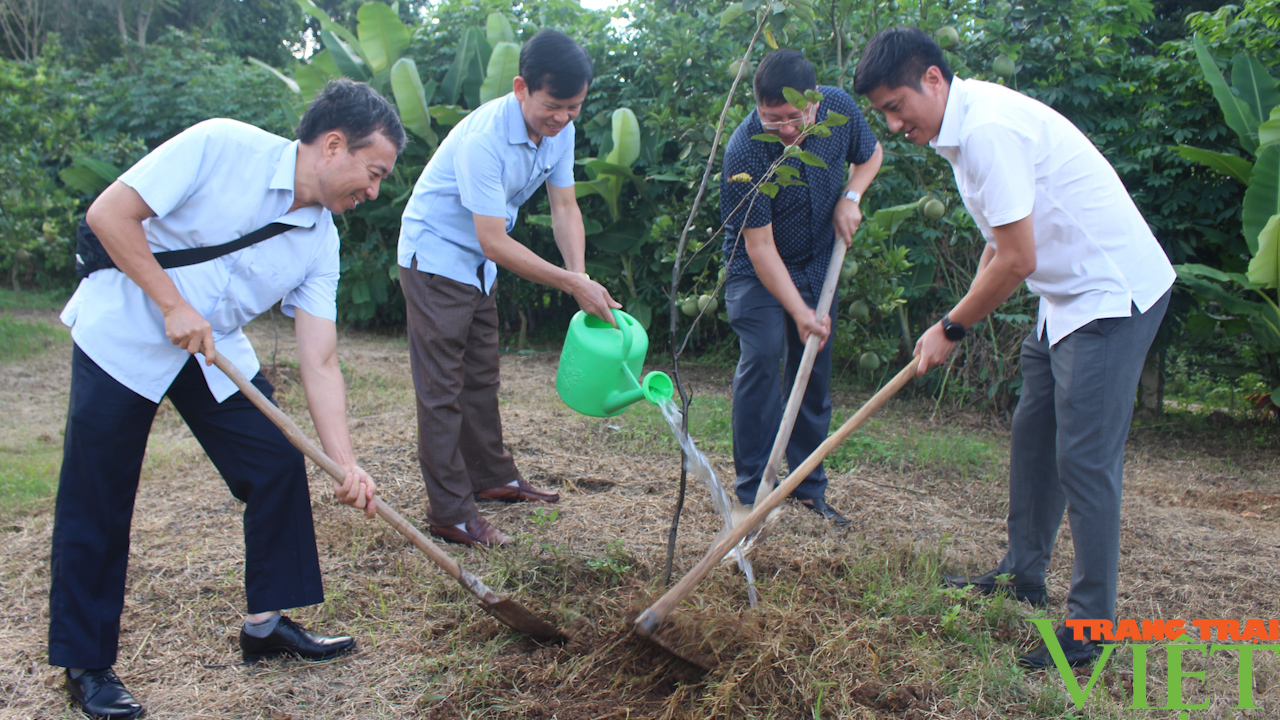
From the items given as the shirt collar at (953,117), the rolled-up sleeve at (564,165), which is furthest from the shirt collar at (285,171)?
the shirt collar at (953,117)

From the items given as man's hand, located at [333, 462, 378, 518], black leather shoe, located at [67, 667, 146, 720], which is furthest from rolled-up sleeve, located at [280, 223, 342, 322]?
black leather shoe, located at [67, 667, 146, 720]

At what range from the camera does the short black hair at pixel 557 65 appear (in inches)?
102

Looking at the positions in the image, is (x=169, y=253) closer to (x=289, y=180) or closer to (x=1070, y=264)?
(x=289, y=180)

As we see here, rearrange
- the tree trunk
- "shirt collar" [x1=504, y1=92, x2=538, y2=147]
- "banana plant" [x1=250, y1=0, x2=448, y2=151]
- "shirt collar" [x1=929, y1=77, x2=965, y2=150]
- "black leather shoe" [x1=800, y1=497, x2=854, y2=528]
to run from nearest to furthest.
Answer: "shirt collar" [x1=929, y1=77, x2=965, y2=150], "shirt collar" [x1=504, y1=92, x2=538, y2=147], "black leather shoe" [x1=800, y1=497, x2=854, y2=528], the tree trunk, "banana plant" [x1=250, y1=0, x2=448, y2=151]

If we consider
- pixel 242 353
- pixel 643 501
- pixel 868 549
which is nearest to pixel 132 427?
pixel 242 353

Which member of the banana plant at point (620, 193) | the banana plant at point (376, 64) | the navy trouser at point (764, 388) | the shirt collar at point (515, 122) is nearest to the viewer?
the shirt collar at point (515, 122)

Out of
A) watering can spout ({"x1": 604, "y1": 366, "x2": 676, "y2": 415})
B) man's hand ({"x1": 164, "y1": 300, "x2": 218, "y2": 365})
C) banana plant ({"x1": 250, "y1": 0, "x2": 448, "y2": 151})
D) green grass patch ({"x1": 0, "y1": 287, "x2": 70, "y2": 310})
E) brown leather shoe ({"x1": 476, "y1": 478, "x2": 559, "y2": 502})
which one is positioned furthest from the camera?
green grass patch ({"x1": 0, "y1": 287, "x2": 70, "y2": 310})

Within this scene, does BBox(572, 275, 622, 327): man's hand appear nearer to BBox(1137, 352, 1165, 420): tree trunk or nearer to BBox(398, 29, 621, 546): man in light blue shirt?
BBox(398, 29, 621, 546): man in light blue shirt

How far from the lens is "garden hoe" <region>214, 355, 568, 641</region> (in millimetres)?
2006

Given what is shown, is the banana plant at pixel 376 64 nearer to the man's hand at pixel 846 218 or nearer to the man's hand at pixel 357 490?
the man's hand at pixel 846 218

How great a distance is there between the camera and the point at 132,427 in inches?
79.0

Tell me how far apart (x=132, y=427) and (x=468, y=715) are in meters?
1.10

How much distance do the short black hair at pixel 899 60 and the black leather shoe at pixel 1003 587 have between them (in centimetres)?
153

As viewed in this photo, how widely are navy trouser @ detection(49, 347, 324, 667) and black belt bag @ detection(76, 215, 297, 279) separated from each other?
22 cm
